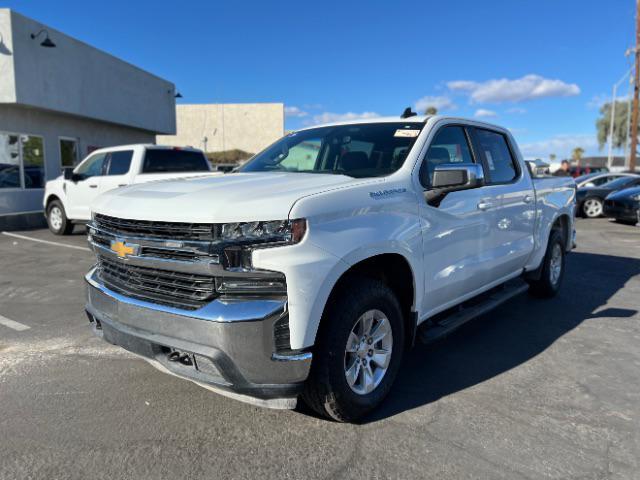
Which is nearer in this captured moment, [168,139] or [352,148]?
[352,148]

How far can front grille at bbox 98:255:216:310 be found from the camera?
2.65 m

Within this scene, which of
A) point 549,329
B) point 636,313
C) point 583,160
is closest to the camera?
point 549,329

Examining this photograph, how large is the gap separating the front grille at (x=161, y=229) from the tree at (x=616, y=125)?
6743 cm

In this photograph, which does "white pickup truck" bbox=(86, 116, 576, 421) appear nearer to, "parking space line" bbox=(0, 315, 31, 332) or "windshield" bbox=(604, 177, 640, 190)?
"parking space line" bbox=(0, 315, 31, 332)

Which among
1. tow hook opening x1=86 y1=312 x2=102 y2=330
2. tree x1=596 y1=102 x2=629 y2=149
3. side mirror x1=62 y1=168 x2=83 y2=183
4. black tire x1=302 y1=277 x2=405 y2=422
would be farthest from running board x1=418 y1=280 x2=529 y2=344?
tree x1=596 y1=102 x2=629 y2=149

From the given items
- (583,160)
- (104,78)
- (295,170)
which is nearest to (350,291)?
(295,170)

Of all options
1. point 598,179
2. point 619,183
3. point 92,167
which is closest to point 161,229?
point 92,167

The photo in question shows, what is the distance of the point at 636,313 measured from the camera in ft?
18.4

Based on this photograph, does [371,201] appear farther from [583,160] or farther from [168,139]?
[583,160]

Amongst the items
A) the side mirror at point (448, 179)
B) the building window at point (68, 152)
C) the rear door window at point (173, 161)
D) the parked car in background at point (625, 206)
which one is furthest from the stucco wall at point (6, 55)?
the parked car in background at point (625, 206)

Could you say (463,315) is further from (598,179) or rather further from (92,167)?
(598,179)

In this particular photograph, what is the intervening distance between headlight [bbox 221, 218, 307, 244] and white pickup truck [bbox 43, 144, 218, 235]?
7.78m

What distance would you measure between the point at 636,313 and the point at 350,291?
14.2 feet

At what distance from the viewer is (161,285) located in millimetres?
2836
